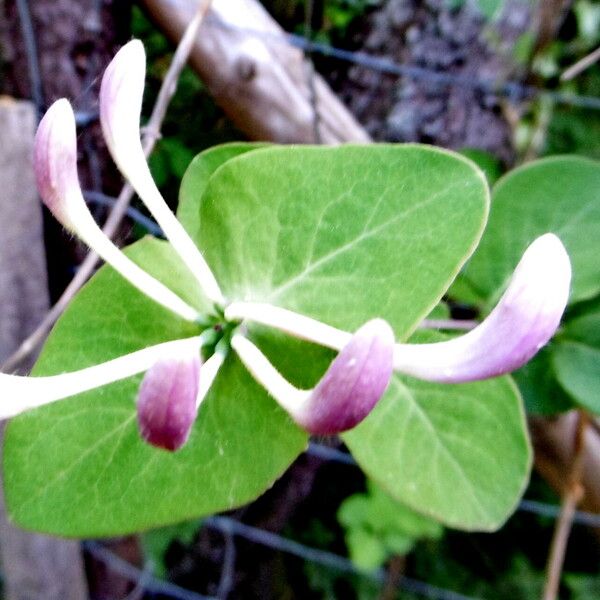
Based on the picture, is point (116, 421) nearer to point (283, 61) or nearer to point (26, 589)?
point (283, 61)

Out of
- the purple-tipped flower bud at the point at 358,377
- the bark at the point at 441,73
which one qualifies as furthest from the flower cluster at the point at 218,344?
the bark at the point at 441,73

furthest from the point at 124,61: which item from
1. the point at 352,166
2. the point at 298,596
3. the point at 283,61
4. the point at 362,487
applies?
the point at 298,596

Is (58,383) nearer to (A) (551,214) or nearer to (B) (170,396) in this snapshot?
(B) (170,396)

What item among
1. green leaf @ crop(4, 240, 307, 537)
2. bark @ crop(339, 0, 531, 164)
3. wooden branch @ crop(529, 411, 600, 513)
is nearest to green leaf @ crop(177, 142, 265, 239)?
green leaf @ crop(4, 240, 307, 537)

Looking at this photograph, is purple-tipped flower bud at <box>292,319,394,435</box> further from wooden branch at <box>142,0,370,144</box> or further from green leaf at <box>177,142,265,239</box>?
wooden branch at <box>142,0,370,144</box>

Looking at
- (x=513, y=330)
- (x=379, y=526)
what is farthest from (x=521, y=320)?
(x=379, y=526)
